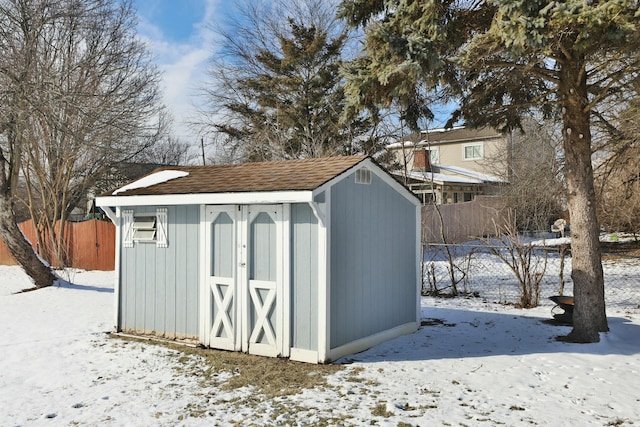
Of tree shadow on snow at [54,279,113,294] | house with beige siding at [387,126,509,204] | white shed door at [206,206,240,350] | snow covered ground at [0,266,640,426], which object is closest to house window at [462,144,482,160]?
house with beige siding at [387,126,509,204]

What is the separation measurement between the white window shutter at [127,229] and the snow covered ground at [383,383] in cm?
137

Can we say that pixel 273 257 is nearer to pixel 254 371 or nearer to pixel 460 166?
pixel 254 371

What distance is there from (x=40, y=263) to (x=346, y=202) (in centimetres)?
905

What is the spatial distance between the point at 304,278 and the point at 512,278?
841 cm

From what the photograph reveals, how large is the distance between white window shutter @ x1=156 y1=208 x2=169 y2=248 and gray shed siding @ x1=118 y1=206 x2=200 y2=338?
0.22 feet

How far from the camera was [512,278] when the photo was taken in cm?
1315

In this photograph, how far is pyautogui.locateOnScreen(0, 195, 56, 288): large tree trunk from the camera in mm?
12148

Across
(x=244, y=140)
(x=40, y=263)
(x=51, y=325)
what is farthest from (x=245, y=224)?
(x=244, y=140)

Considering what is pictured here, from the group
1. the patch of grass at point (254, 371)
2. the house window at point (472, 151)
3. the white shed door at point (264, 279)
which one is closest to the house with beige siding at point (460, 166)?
the house window at point (472, 151)

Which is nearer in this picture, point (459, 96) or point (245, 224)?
point (245, 224)

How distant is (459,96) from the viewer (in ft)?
28.6

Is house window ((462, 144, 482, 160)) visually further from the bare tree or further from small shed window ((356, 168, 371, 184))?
small shed window ((356, 168, 371, 184))

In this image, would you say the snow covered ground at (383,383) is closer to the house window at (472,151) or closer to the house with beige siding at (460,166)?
the house with beige siding at (460,166)

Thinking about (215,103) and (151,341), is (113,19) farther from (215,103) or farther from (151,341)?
(151,341)
